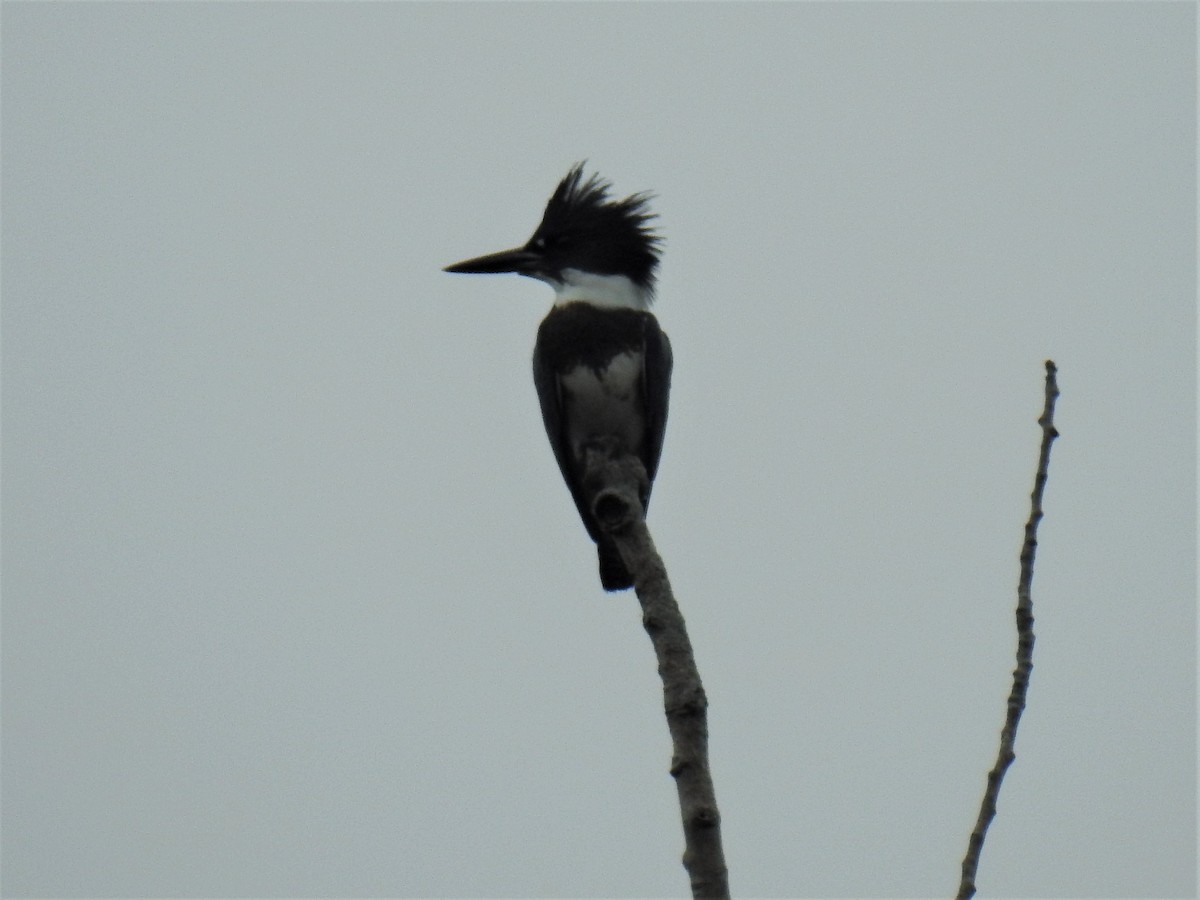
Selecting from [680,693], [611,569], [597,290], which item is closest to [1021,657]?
[680,693]

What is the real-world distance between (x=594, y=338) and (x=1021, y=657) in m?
3.90

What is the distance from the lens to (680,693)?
2.54 metres

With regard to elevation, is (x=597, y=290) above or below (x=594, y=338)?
above

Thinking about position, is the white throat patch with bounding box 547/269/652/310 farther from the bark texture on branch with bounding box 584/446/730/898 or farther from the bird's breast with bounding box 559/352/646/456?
the bark texture on branch with bounding box 584/446/730/898

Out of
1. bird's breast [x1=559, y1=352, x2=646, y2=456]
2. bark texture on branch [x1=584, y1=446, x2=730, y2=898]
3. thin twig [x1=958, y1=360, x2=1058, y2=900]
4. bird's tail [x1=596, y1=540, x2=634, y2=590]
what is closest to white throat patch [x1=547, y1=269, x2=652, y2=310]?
bird's breast [x1=559, y1=352, x2=646, y2=456]

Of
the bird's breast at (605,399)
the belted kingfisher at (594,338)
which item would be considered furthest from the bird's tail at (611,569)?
the bird's breast at (605,399)

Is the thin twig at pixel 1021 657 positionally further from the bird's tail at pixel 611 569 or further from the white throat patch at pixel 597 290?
the white throat patch at pixel 597 290

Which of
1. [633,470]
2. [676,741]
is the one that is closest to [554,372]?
[633,470]

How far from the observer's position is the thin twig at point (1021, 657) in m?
2.19

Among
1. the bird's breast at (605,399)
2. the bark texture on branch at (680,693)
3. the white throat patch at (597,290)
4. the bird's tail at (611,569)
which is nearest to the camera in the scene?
the bark texture on branch at (680,693)

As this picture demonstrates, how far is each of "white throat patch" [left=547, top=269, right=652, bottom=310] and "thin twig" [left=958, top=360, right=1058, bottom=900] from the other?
13.5ft

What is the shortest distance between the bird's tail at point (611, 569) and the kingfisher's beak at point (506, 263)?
1.59m

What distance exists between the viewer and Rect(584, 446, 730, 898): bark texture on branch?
2.18 meters

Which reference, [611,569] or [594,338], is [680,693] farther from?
[594,338]
